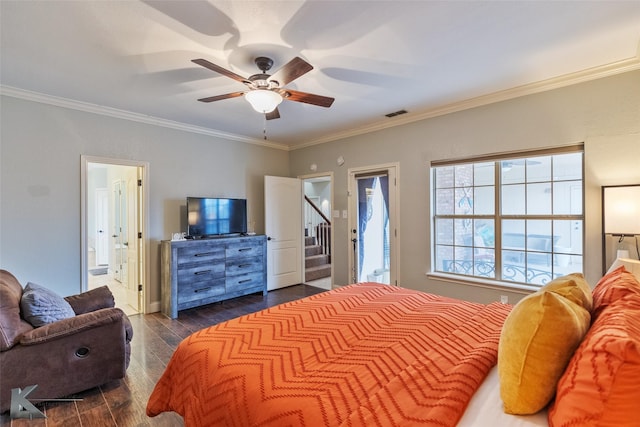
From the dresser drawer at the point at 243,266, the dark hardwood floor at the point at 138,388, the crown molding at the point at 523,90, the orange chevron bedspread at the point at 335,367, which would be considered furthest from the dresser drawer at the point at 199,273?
the crown molding at the point at 523,90

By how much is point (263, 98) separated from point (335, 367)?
2.03m

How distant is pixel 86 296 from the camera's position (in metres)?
2.76

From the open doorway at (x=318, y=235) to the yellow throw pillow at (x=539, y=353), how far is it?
4.14m

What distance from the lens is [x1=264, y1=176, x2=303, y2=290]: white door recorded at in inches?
202

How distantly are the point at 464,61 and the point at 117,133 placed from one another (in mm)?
4040

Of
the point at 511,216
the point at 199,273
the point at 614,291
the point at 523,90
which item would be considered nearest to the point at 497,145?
the point at 523,90

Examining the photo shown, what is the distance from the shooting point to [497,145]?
332 centimetres

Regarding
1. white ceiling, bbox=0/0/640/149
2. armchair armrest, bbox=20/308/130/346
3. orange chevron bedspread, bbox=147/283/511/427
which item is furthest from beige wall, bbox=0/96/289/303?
orange chevron bedspread, bbox=147/283/511/427

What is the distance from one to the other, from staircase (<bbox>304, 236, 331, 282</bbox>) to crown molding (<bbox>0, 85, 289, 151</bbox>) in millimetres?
2653

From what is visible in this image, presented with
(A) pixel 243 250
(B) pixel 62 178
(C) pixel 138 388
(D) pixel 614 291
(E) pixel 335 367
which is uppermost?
(B) pixel 62 178

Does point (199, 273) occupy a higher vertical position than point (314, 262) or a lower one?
higher

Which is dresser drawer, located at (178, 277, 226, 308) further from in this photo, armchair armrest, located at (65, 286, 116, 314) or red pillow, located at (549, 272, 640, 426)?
red pillow, located at (549, 272, 640, 426)

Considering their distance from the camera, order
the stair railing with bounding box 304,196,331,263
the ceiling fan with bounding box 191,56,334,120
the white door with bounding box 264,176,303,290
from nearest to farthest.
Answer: the ceiling fan with bounding box 191,56,334,120
the white door with bounding box 264,176,303,290
the stair railing with bounding box 304,196,331,263

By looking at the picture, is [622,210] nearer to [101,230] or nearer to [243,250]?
[243,250]
